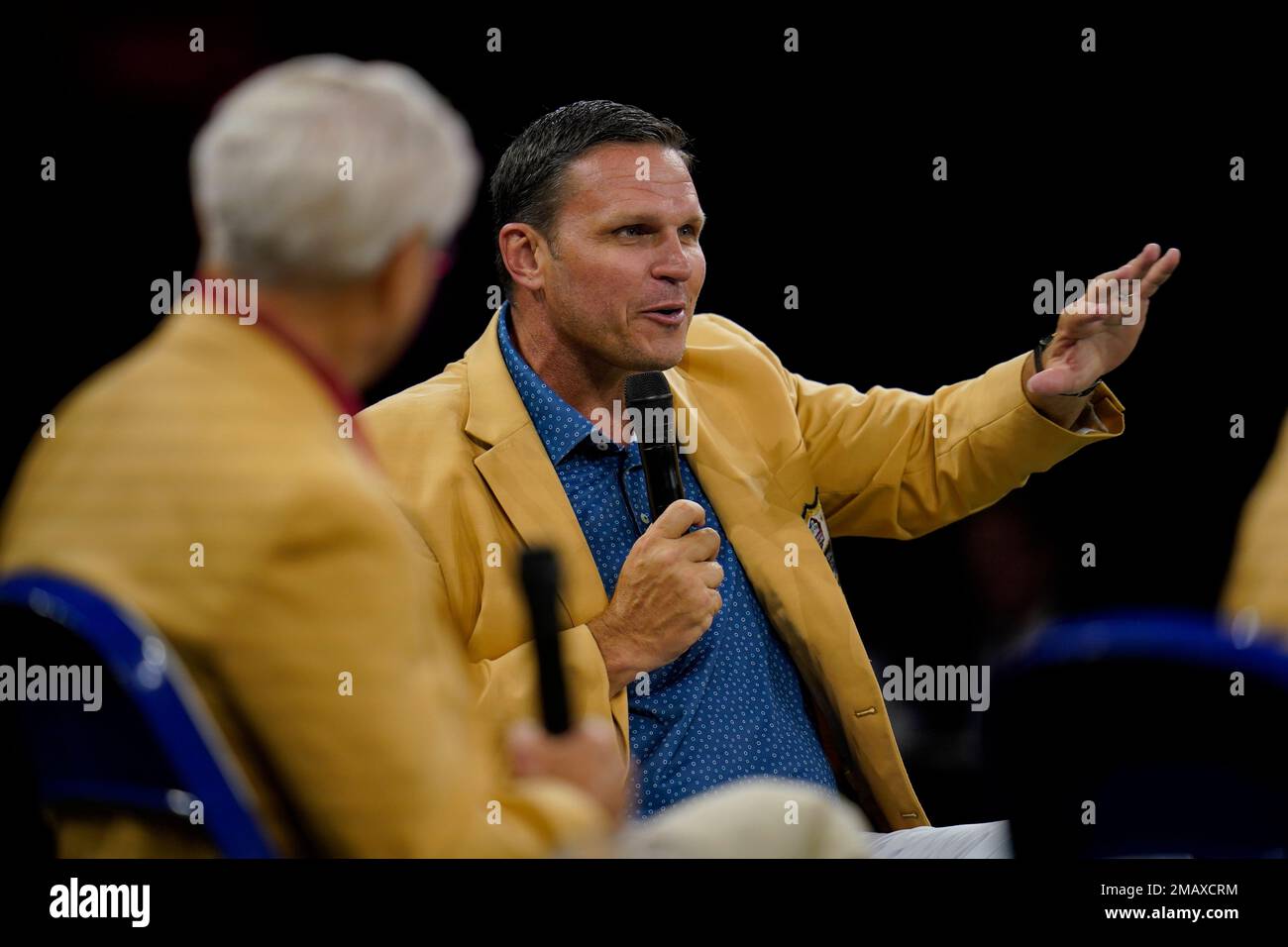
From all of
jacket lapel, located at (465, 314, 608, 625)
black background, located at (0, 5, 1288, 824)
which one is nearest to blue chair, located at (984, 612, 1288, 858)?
jacket lapel, located at (465, 314, 608, 625)

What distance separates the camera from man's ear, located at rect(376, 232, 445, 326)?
1083 millimetres

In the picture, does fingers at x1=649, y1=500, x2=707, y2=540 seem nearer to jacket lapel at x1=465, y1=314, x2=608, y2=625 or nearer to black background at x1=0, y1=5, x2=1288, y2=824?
jacket lapel at x1=465, y1=314, x2=608, y2=625

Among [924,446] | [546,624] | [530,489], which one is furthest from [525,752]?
[924,446]

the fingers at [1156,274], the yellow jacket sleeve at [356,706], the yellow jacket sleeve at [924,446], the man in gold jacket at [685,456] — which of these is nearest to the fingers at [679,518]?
the man in gold jacket at [685,456]

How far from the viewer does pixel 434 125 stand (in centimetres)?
109

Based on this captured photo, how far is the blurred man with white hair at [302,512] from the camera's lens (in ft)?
3.18

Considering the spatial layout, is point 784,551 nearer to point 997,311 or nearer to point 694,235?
point 694,235

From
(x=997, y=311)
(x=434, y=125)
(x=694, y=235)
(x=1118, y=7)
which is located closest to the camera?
(x=434, y=125)

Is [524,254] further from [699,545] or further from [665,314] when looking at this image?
[699,545]

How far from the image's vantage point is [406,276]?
109 cm

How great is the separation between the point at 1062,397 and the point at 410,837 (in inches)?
51.2

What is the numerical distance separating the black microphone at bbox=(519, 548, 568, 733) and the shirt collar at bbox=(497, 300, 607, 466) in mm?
971

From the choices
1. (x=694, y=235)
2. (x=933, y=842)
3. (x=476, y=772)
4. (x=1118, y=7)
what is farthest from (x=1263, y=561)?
(x=1118, y=7)

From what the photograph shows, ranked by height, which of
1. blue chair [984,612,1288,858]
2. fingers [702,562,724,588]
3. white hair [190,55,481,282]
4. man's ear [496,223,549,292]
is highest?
man's ear [496,223,549,292]
